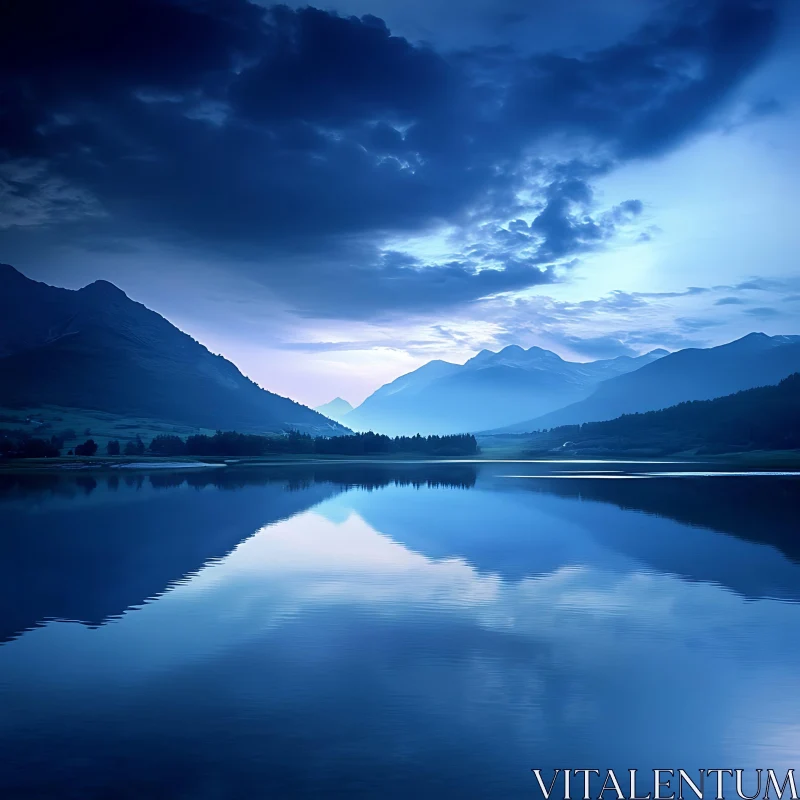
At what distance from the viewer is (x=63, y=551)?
44.6 m

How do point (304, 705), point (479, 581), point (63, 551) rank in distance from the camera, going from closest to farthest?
1. point (304, 705)
2. point (479, 581)
3. point (63, 551)

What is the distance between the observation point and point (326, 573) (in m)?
38.1

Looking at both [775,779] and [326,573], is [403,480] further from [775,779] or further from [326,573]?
[775,779]

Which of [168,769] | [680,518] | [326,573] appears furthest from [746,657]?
[680,518]

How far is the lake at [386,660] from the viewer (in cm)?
1616

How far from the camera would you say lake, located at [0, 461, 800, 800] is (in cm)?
1616

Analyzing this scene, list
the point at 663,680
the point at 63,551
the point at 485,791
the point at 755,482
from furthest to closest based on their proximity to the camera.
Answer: the point at 755,482, the point at 63,551, the point at 663,680, the point at 485,791

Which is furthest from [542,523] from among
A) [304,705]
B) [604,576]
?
[304,705]

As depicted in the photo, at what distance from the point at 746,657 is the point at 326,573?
805 inches

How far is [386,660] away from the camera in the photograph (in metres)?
23.1

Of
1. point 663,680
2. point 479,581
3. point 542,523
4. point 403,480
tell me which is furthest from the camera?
point 403,480

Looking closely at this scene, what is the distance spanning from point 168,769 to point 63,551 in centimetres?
3249

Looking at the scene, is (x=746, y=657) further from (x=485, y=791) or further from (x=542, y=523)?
(x=542, y=523)

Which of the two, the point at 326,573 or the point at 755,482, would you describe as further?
the point at 755,482
